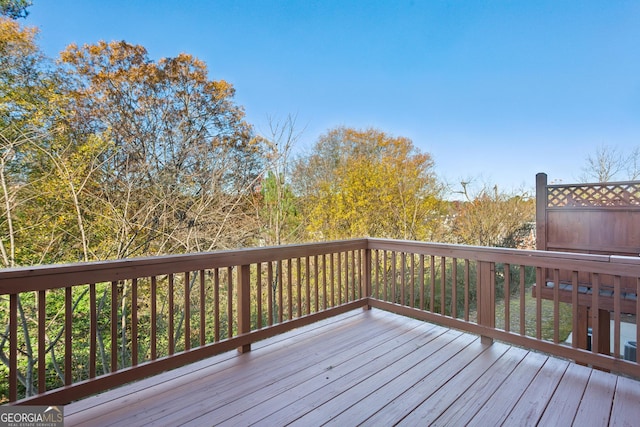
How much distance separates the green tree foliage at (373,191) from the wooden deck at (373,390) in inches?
207

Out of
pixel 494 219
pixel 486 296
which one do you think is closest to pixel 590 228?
pixel 486 296

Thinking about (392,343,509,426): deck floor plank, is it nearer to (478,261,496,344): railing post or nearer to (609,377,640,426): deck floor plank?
(478,261,496,344): railing post

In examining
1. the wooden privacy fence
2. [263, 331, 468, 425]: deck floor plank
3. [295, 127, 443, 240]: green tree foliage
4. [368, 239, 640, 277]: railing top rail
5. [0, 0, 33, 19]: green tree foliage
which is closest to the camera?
[263, 331, 468, 425]: deck floor plank

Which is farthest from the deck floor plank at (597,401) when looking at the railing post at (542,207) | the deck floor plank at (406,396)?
the railing post at (542,207)

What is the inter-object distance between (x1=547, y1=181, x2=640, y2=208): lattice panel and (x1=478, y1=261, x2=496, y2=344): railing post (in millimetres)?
2799

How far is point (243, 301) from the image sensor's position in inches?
101

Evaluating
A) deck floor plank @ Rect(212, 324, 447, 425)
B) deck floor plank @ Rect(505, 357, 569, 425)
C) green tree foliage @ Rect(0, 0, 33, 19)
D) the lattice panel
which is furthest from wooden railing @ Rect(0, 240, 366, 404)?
green tree foliage @ Rect(0, 0, 33, 19)

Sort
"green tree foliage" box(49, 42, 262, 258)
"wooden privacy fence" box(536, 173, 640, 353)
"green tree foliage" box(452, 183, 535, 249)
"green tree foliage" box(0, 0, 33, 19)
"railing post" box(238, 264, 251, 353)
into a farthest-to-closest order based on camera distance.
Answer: "green tree foliage" box(452, 183, 535, 249) < "green tree foliage" box(49, 42, 262, 258) < "green tree foliage" box(0, 0, 33, 19) < "wooden privacy fence" box(536, 173, 640, 353) < "railing post" box(238, 264, 251, 353)

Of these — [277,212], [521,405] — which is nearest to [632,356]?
[521,405]

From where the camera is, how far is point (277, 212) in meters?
6.55

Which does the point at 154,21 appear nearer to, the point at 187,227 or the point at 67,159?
the point at 67,159

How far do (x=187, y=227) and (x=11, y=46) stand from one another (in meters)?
3.65

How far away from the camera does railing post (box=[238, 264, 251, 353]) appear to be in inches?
100

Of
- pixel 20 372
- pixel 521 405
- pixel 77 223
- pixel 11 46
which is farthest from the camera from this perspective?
pixel 77 223
